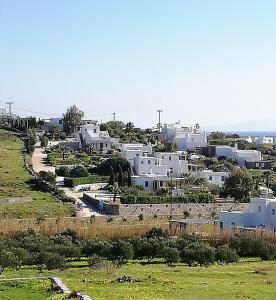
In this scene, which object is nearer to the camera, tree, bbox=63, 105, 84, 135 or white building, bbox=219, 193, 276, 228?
white building, bbox=219, 193, 276, 228

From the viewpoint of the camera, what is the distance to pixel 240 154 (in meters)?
85.2

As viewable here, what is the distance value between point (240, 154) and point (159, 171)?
19642 mm

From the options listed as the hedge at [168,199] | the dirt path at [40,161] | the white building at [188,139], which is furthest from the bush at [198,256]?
the white building at [188,139]

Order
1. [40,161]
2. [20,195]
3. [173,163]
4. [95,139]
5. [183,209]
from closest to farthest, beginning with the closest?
[183,209] < [20,195] < [173,163] < [40,161] < [95,139]

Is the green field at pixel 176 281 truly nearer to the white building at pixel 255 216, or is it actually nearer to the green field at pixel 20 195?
the white building at pixel 255 216

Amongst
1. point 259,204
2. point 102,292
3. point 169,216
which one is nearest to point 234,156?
point 169,216

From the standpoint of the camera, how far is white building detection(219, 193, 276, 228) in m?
46.7

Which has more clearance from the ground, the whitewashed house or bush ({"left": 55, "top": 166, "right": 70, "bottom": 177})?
the whitewashed house

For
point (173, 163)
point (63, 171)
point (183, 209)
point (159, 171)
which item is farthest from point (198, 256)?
point (173, 163)

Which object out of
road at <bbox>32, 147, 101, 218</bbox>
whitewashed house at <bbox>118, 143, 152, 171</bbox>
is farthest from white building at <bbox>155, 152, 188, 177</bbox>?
road at <bbox>32, 147, 101, 218</bbox>

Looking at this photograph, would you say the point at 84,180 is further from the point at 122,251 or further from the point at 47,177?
the point at 122,251

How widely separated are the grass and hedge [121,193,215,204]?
2917 centimetres

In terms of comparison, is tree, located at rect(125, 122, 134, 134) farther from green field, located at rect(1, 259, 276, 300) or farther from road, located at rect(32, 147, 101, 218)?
green field, located at rect(1, 259, 276, 300)

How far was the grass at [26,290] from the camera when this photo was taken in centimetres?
2253
